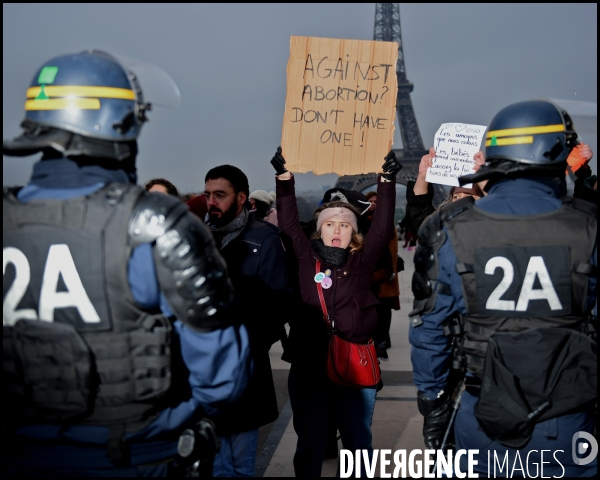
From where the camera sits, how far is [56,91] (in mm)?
2357

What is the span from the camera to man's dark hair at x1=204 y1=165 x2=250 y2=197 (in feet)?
13.3

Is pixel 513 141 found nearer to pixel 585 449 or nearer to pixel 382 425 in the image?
pixel 585 449

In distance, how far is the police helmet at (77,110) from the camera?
2.34 metres

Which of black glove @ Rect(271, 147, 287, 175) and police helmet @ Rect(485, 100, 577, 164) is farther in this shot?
black glove @ Rect(271, 147, 287, 175)

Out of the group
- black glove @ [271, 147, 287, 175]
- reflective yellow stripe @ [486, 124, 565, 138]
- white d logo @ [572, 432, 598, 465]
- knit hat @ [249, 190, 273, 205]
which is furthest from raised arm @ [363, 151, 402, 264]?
knit hat @ [249, 190, 273, 205]

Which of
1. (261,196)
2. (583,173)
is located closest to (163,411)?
(583,173)

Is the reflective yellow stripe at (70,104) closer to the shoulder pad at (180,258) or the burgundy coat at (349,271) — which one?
the shoulder pad at (180,258)

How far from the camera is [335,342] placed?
400 cm

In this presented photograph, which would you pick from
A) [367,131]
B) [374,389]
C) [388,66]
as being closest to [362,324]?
[374,389]

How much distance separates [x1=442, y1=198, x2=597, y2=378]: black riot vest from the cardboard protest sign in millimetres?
1774

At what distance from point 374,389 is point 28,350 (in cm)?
228

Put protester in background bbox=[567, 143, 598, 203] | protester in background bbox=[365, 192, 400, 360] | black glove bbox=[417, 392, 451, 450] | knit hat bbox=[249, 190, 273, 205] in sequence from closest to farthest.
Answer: black glove bbox=[417, 392, 451, 450], protester in background bbox=[567, 143, 598, 203], protester in background bbox=[365, 192, 400, 360], knit hat bbox=[249, 190, 273, 205]

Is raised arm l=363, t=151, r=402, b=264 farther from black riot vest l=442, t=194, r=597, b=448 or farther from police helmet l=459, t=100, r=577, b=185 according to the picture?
black riot vest l=442, t=194, r=597, b=448

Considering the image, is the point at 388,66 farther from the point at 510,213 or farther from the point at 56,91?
the point at 56,91
